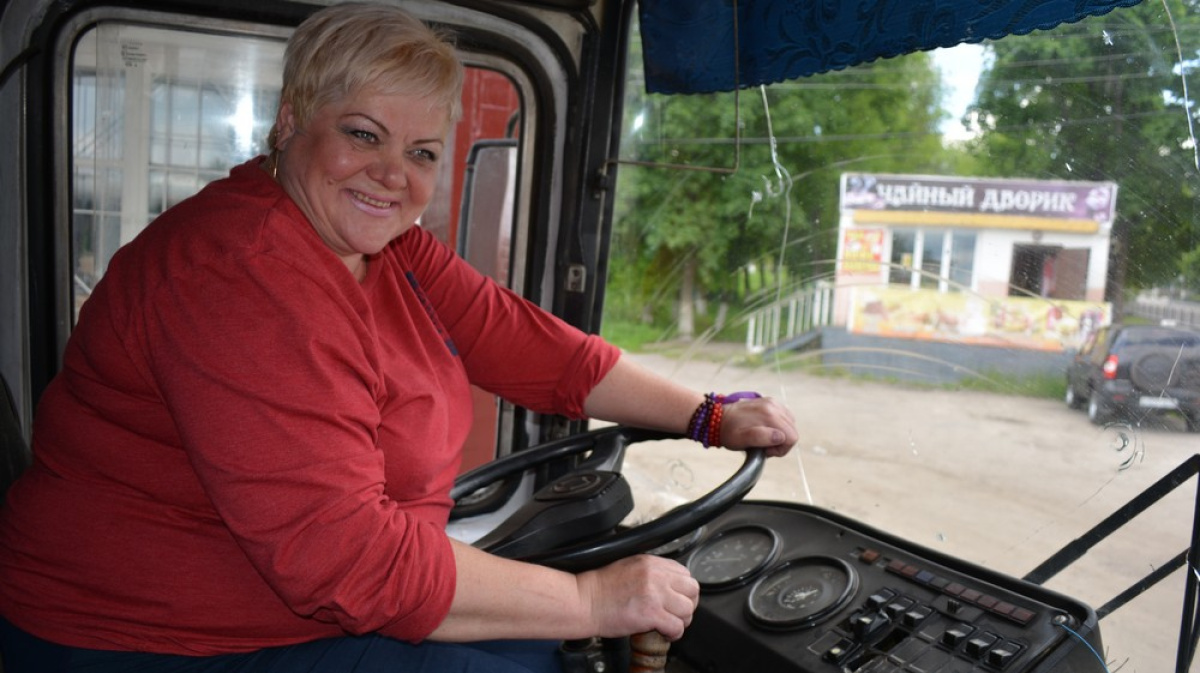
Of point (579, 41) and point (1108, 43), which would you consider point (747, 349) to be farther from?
point (1108, 43)

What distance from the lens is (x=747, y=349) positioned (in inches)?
90.1

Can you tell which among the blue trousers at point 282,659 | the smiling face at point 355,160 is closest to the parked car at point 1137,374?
the blue trousers at point 282,659

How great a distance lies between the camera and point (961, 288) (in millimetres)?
1830

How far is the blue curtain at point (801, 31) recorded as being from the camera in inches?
62.5

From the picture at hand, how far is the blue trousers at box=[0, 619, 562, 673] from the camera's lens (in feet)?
4.41

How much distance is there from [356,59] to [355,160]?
139mm

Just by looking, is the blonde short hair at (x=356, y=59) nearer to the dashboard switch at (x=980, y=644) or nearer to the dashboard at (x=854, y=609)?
the dashboard at (x=854, y=609)

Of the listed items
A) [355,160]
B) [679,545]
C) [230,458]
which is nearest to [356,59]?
[355,160]

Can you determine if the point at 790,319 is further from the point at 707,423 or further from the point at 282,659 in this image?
the point at 282,659

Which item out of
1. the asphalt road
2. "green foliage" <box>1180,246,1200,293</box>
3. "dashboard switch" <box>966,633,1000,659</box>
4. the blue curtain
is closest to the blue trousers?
"dashboard switch" <box>966,633,1000,659</box>

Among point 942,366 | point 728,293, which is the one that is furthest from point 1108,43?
point 728,293

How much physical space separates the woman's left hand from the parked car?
48 cm

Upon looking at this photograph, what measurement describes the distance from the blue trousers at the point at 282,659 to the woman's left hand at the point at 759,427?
61cm

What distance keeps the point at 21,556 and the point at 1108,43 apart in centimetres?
179
